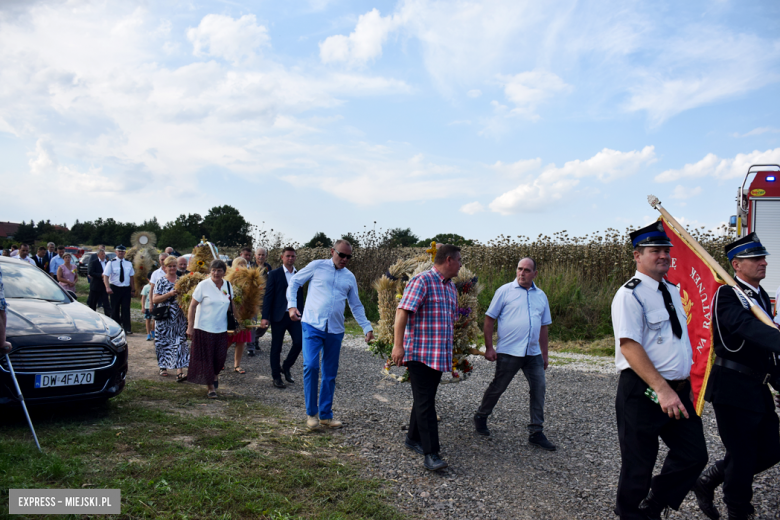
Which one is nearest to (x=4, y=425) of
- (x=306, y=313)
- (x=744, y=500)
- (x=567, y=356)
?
(x=306, y=313)

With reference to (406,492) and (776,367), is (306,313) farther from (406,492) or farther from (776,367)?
(776,367)

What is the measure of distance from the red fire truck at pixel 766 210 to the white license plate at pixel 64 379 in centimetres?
1113

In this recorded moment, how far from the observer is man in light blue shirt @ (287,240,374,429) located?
19.4 feet

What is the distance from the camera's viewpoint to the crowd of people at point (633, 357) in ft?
10.8

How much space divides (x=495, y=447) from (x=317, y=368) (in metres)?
2.16

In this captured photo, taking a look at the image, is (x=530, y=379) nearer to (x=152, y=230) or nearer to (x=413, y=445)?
(x=413, y=445)

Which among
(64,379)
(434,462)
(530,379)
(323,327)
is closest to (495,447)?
(530,379)

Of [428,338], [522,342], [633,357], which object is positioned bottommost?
[522,342]

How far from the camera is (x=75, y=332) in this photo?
565 cm

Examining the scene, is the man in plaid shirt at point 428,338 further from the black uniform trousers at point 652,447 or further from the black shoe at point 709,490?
the black shoe at point 709,490

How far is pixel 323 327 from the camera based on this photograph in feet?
19.3

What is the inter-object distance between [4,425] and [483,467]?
4853 mm

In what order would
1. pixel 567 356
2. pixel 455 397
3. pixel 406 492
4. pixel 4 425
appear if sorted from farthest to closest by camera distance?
pixel 567 356 → pixel 455 397 → pixel 4 425 → pixel 406 492

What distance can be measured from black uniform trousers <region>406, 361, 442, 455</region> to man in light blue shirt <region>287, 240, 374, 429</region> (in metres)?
1.32
